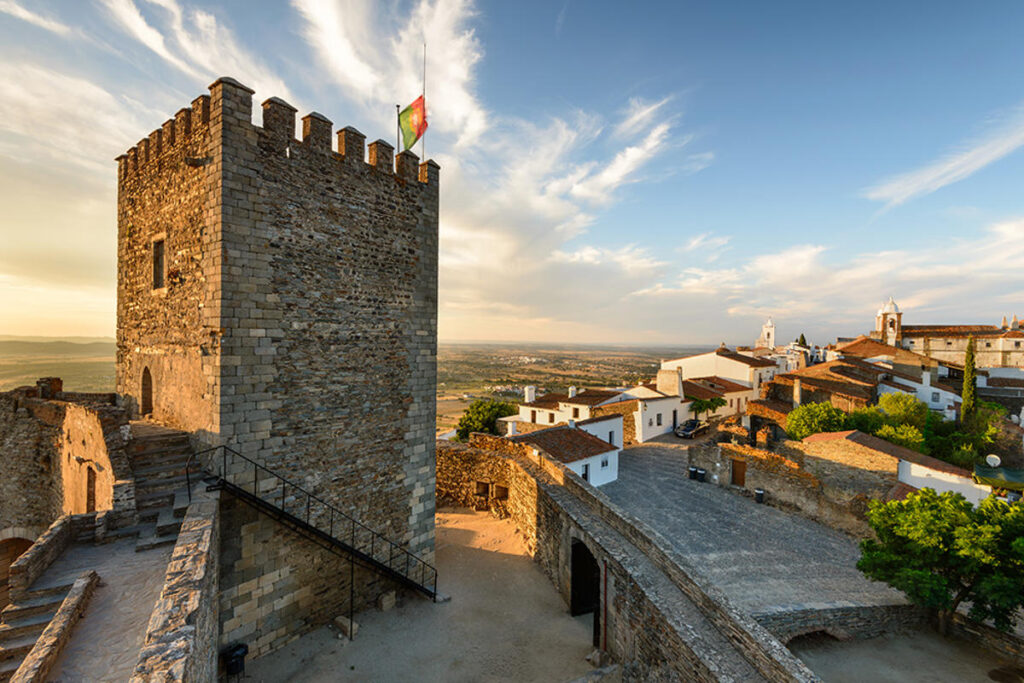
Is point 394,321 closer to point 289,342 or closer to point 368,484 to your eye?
point 289,342

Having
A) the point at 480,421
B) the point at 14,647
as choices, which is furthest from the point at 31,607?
the point at 480,421

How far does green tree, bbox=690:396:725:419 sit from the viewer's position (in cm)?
3516

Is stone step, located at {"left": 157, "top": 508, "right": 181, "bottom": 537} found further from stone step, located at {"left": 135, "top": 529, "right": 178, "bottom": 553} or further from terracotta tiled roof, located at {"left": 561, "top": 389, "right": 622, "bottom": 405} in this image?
terracotta tiled roof, located at {"left": 561, "top": 389, "right": 622, "bottom": 405}

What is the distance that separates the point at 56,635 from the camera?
15.8ft

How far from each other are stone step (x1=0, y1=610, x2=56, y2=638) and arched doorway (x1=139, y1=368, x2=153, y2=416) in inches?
207

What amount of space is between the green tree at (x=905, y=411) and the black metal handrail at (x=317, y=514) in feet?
104

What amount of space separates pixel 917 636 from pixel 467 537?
14.3 metres

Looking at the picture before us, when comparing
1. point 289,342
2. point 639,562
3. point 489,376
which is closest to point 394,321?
point 289,342

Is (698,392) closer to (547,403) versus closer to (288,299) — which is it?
(547,403)

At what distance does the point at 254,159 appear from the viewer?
8266 millimetres

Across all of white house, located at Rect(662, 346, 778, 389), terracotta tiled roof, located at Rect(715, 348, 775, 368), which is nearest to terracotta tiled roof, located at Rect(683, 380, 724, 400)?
white house, located at Rect(662, 346, 778, 389)

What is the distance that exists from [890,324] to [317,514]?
71.7 meters

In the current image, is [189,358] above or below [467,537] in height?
above

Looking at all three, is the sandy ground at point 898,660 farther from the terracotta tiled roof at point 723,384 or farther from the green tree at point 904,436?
the terracotta tiled roof at point 723,384
